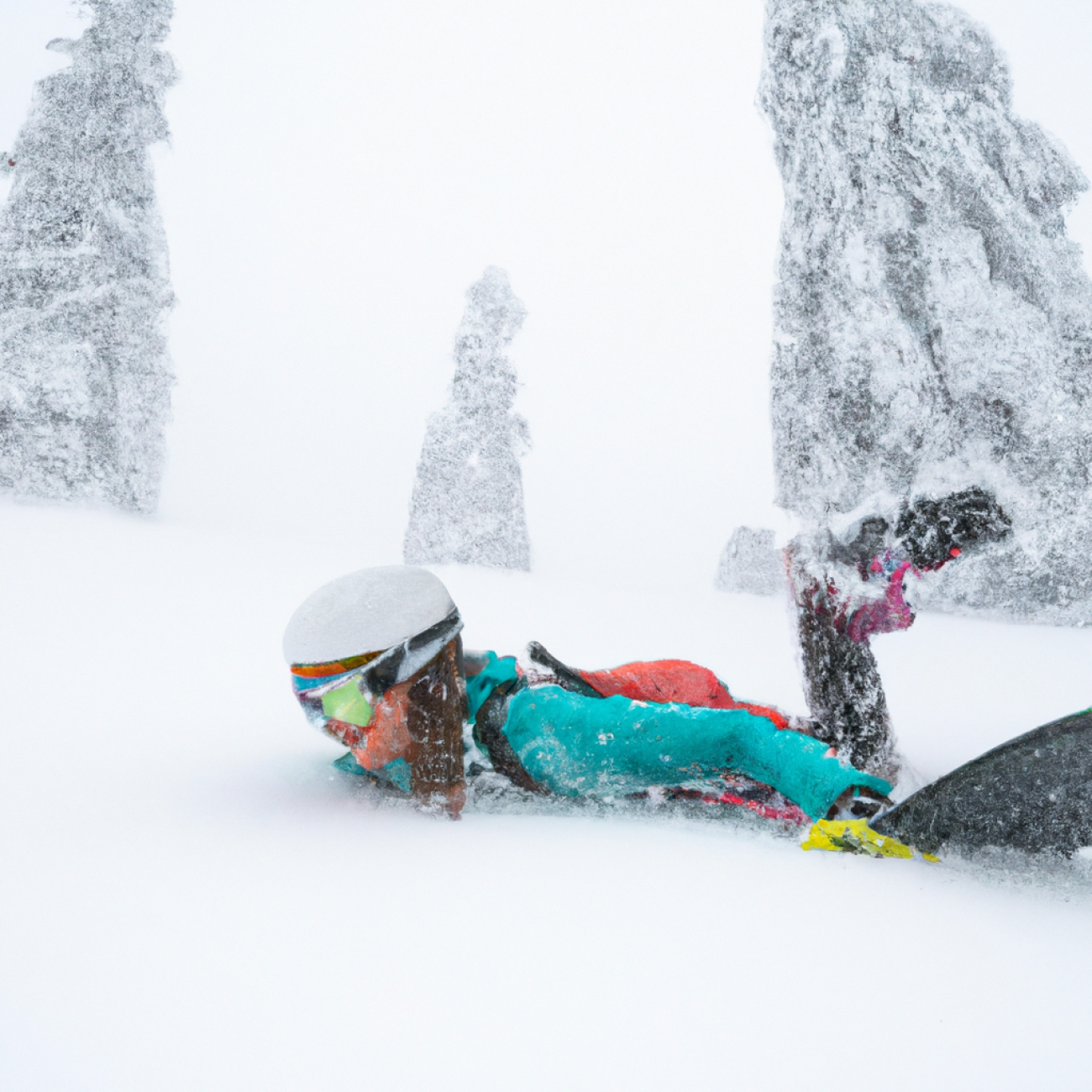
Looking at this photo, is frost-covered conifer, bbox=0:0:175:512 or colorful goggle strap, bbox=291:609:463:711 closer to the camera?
colorful goggle strap, bbox=291:609:463:711

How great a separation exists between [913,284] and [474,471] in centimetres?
460

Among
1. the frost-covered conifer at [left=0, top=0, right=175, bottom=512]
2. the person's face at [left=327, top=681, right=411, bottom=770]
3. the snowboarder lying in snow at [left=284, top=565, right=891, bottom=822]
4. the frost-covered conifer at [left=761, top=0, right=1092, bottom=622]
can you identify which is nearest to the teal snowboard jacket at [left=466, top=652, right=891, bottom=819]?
the snowboarder lying in snow at [left=284, top=565, right=891, bottom=822]

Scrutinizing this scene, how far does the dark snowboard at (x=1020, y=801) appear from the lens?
4.48 feet

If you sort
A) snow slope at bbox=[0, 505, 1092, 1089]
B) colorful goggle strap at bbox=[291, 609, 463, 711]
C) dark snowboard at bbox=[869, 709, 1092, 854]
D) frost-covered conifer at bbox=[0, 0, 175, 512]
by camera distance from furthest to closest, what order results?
frost-covered conifer at bbox=[0, 0, 175, 512] < colorful goggle strap at bbox=[291, 609, 463, 711] < dark snowboard at bbox=[869, 709, 1092, 854] < snow slope at bbox=[0, 505, 1092, 1089]

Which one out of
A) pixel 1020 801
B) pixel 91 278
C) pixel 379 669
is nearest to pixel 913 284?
pixel 1020 801

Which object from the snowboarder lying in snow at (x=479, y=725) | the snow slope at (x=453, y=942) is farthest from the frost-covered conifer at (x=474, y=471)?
the snowboarder lying in snow at (x=479, y=725)

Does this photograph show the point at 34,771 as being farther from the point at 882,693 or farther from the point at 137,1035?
the point at 882,693

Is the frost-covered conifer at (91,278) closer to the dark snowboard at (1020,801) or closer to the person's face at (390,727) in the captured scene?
the person's face at (390,727)

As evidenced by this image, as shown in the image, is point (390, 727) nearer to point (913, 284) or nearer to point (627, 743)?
point (627, 743)

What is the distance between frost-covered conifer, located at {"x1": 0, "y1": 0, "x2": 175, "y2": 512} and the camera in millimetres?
5258

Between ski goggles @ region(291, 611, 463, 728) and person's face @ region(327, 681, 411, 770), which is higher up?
ski goggles @ region(291, 611, 463, 728)

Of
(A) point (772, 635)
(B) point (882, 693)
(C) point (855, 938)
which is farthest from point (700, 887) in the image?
(A) point (772, 635)

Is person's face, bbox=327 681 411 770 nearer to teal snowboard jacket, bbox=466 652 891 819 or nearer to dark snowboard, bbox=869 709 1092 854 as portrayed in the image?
teal snowboard jacket, bbox=466 652 891 819

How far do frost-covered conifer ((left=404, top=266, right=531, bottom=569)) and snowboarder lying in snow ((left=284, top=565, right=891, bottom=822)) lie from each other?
4902 millimetres
